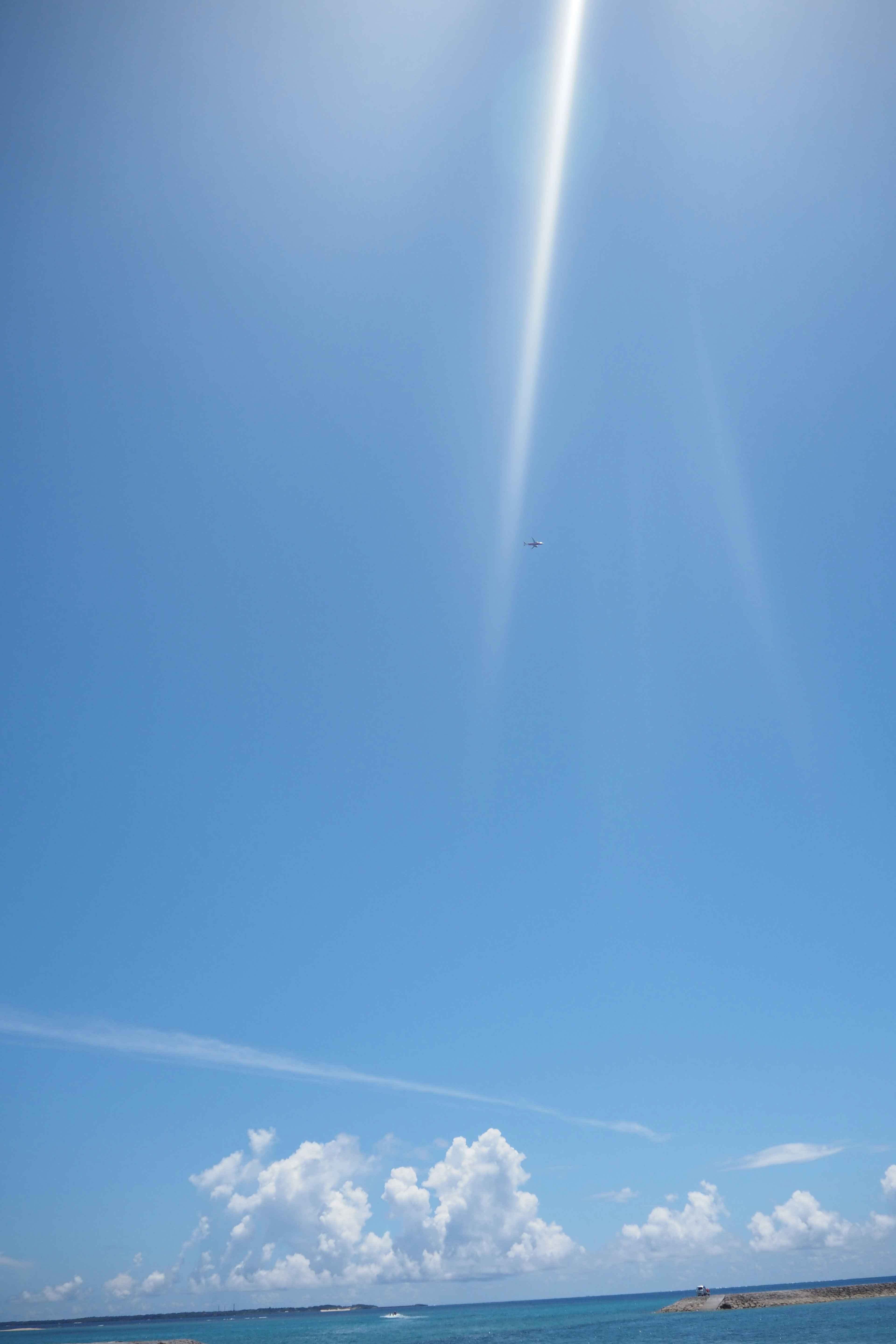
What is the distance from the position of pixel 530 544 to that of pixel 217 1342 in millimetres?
A: 186767

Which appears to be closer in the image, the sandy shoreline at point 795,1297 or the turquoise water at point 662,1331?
the turquoise water at point 662,1331

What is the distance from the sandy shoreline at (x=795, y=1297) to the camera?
152875 mm

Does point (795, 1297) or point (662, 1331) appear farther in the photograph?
point (795, 1297)

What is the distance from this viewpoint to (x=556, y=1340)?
374ft

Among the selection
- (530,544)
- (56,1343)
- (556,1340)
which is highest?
(530,544)

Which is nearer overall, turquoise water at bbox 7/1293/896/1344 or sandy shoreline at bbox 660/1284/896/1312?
turquoise water at bbox 7/1293/896/1344

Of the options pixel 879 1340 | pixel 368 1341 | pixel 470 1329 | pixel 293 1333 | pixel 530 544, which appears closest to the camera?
pixel 530 544

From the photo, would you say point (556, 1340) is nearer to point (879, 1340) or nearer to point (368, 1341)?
point (368, 1341)

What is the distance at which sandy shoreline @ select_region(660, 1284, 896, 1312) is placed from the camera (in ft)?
502

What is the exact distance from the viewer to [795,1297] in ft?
516

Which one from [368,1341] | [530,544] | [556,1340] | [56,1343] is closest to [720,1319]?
[556,1340]

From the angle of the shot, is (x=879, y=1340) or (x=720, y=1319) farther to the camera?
(x=720, y=1319)

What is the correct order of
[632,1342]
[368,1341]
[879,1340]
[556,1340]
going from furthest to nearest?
1. [368,1341]
2. [556,1340]
3. [632,1342]
4. [879,1340]

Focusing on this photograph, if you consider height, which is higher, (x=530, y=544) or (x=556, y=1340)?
(x=530, y=544)
